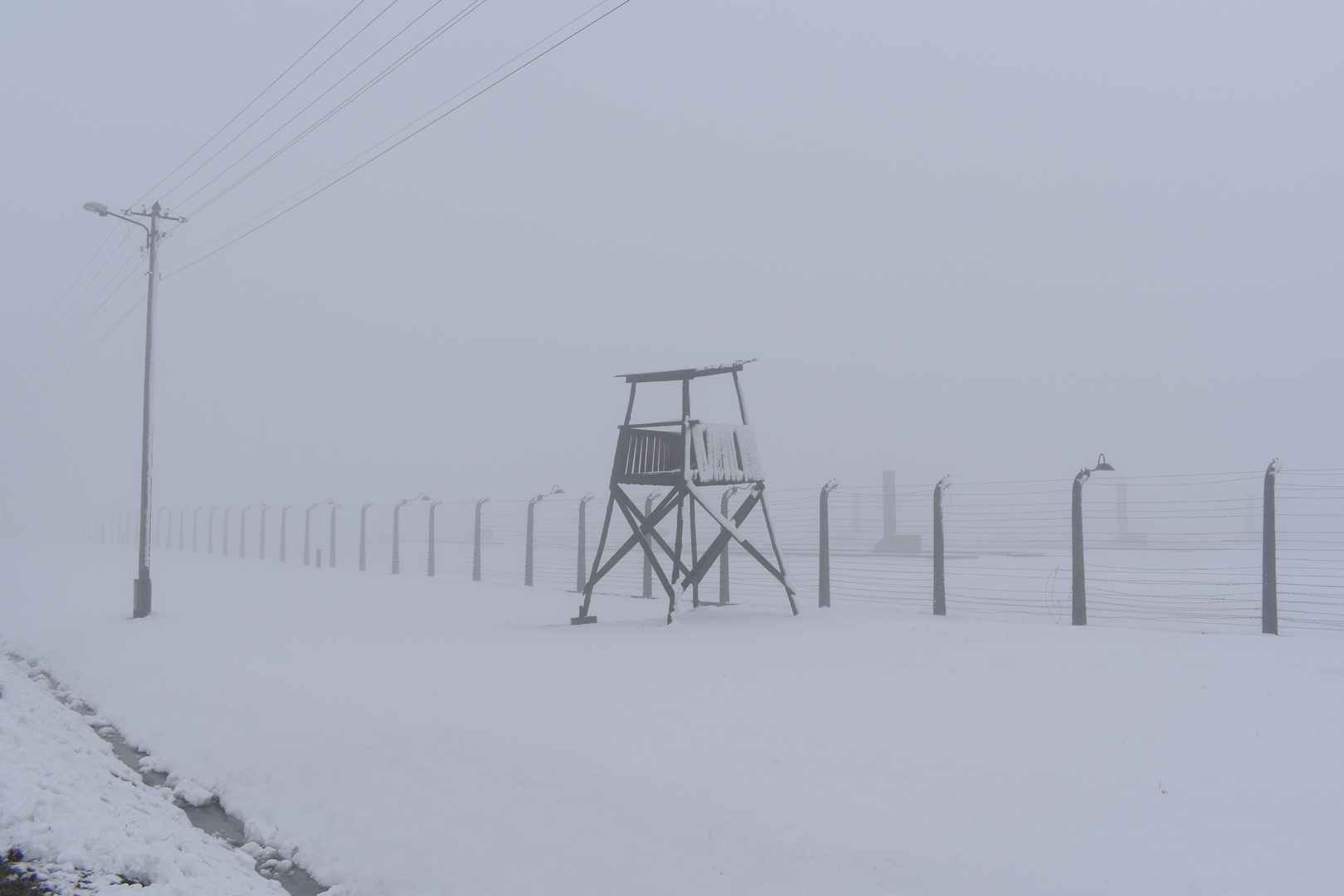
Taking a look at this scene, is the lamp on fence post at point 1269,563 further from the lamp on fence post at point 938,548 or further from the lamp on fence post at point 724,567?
the lamp on fence post at point 724,567

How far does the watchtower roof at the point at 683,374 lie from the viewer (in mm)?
Answer: 10203

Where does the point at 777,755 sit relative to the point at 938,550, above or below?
below

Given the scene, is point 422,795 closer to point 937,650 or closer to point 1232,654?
point 937,650

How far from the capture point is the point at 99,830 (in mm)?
4078

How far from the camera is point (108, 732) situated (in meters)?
6.93

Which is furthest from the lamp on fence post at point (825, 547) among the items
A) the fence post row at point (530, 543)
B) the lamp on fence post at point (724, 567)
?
the fence post row at point (530, 543)

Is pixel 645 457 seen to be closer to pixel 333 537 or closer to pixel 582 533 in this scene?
pixel 582 533

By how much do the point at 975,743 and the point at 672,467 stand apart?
6.12 metres

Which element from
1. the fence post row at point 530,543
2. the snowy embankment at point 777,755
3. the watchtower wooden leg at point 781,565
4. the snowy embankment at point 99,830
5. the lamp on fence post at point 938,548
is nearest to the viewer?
the snowy embankment at point 777,755

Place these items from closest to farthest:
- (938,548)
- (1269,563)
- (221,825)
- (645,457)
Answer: (221,825) → (1269,563) → (938,548) → (645,457)

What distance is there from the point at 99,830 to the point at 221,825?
101 centimetres

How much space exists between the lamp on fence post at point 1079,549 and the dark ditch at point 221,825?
Result: 7.45m

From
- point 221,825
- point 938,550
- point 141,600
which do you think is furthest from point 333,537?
point 221,825

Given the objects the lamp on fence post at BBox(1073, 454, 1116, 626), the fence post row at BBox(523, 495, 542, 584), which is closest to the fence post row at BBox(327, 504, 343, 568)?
the fence post row at BBox(523, 495, 542, 584)
